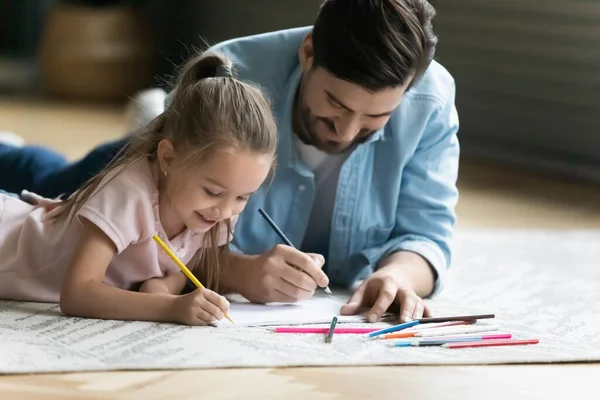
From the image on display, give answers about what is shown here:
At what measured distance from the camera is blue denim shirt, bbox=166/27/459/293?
5.59 ft

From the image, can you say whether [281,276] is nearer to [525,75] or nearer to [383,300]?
[383,300]

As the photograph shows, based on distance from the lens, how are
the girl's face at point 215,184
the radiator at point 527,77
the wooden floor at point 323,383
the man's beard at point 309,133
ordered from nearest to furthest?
the wooden floor at point 323,383 → the girl's face at point 215,184 → the man's beard at point 309,133 → the radiator at point 527,77

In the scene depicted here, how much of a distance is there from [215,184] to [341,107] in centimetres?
23

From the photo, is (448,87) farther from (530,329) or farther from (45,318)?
(45,318)

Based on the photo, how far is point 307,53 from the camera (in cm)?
158

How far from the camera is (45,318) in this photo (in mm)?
1434

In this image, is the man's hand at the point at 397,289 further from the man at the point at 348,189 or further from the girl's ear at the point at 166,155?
the girl's ear at the point at 166,155

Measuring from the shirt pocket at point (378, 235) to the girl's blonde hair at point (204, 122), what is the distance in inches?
14.4

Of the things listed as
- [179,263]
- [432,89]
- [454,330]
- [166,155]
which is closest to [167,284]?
[179,263]

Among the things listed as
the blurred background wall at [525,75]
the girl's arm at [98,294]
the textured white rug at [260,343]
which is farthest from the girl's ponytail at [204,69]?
the blurred background wall at [525,75]

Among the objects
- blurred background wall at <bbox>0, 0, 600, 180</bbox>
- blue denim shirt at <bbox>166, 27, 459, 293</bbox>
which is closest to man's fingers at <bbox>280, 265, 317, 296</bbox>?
blue denim shirt at <bbox>166, 27, 459, 293</bbox>

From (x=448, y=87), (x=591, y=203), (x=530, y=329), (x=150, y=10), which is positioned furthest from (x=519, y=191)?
(x=150, y=10)

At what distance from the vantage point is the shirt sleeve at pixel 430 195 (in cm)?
173

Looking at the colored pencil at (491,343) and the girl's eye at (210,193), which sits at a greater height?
the girl's eye at (210,193)
